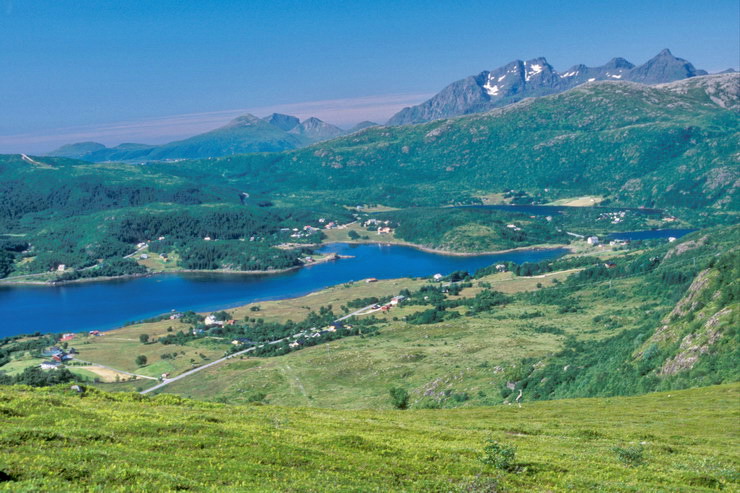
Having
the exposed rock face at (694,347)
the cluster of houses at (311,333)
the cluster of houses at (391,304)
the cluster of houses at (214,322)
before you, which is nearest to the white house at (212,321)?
the cluster of houses at (214,322)

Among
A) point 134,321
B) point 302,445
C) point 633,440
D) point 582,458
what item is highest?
point 302,445

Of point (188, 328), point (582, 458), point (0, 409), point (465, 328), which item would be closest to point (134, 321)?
point (188, 328)

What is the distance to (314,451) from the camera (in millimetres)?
23328

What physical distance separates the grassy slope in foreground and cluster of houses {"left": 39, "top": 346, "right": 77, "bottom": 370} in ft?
295

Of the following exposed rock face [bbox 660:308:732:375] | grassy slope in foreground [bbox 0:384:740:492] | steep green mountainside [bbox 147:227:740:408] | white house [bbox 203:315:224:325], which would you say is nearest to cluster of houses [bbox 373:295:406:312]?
steep green mountainside [bbox 147:227:740:408]

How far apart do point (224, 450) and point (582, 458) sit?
56.3ft

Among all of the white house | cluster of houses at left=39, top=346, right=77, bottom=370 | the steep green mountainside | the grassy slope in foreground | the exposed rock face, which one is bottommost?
the white house

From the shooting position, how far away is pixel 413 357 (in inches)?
3999

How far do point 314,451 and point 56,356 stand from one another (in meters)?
125

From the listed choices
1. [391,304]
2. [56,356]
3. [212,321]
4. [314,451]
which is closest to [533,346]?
[391,304]

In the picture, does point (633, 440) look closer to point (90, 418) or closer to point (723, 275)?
point (90, 418)

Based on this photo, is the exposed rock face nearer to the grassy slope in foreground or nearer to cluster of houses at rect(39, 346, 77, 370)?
the grassy slope in foreground

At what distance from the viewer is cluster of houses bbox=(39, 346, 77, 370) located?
378ft

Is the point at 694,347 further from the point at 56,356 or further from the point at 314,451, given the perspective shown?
the point at 56,356
